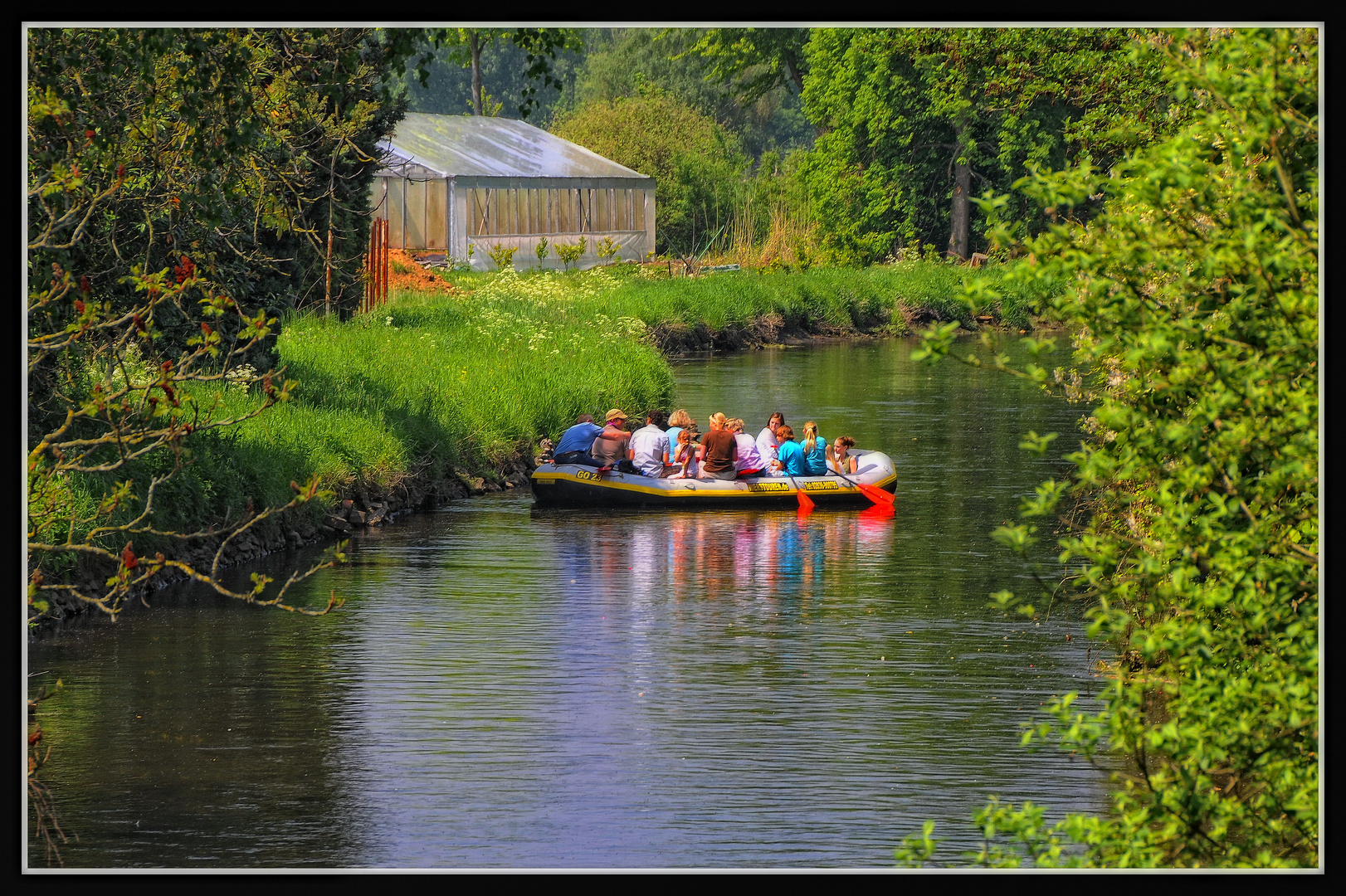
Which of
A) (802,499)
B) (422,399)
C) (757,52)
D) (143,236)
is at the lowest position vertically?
(802,499)

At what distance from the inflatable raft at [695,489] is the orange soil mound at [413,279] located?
1358 cm

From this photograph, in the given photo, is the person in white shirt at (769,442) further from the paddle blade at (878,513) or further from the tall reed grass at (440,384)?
the tall reed grass at (440,384)

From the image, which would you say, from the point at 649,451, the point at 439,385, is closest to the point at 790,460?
the point at 649,451

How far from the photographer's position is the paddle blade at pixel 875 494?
63.0 feet

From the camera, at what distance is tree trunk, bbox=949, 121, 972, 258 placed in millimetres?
51906

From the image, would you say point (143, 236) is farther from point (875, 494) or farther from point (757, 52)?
point (757, 52)

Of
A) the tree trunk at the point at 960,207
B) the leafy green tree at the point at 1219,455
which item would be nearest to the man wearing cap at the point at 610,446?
the leafy green tree at the point at 1219,455

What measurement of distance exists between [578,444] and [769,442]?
2.13 meters

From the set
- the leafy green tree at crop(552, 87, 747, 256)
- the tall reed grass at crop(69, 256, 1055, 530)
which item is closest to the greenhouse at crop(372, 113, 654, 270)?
the leafy green tree at crop(552, 87, 747, 256)

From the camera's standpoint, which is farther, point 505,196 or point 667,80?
point 667,80

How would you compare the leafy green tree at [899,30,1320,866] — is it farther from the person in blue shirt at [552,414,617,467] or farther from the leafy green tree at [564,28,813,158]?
the leafy green tree at [564,28,813,158]

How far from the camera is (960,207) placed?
52438mm

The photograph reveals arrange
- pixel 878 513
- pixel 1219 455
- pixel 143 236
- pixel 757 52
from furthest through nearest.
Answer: pixel 757 52 < pixel 878 513 < pixel 143 236 < pixel 1219 455

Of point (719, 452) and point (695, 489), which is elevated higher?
point (719, 452)
